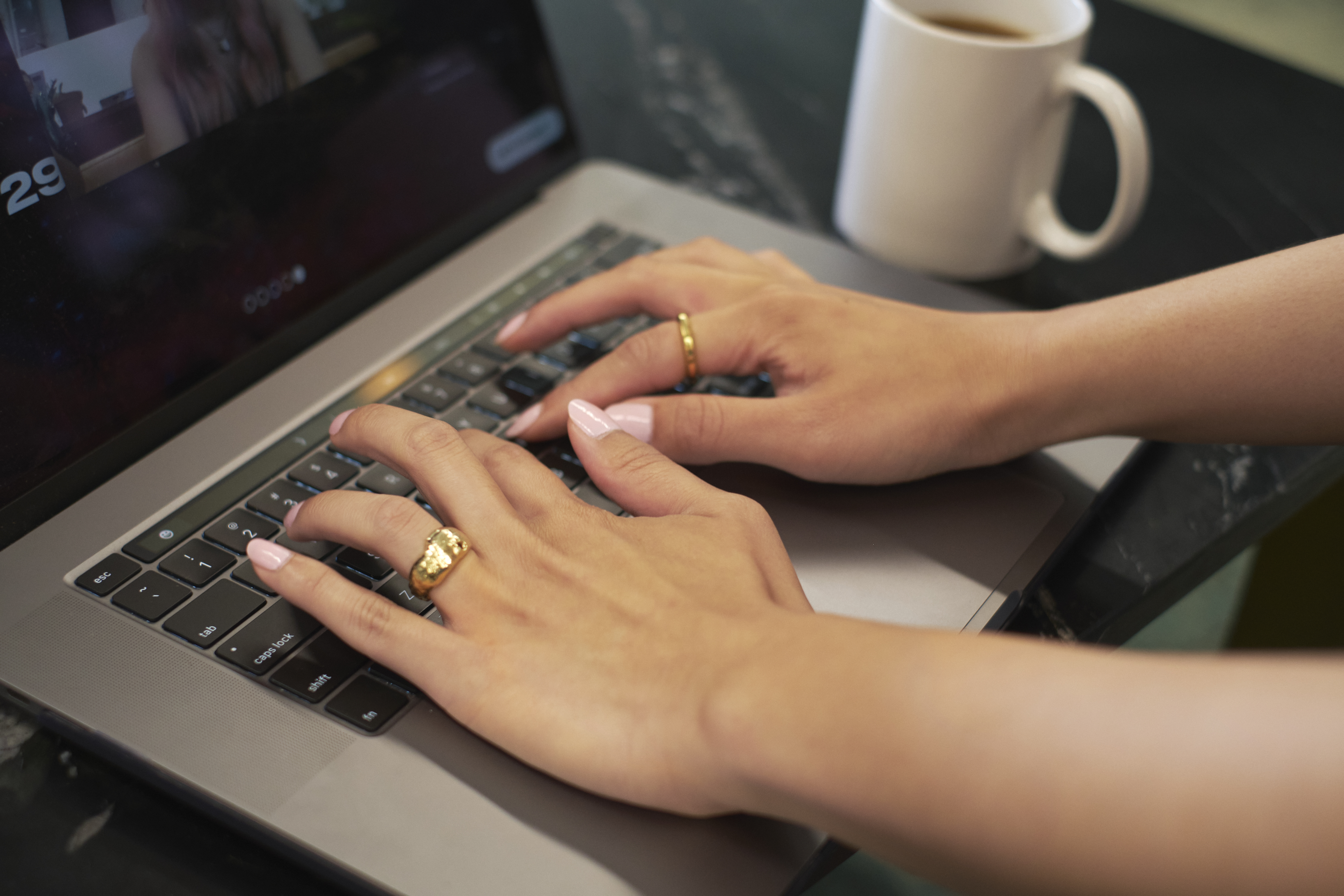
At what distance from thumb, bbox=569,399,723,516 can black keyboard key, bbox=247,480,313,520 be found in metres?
0.16

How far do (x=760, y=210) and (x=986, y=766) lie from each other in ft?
2.19

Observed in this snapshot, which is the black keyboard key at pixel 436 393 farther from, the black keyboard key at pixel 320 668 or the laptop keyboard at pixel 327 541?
the black keyboard key at pixel 320 668

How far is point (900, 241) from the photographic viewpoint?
85 cm

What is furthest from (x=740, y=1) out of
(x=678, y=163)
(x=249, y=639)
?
(x=249, y=639)

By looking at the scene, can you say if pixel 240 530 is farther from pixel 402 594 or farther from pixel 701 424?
pixel 701 424

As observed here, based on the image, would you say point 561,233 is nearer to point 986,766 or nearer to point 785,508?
point 785,508

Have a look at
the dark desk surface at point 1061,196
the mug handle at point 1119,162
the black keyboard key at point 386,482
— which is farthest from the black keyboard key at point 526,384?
the mug handle at point 1119,162

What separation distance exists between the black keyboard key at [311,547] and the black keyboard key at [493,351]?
0.19 m

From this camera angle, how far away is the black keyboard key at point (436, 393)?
643 millimetres

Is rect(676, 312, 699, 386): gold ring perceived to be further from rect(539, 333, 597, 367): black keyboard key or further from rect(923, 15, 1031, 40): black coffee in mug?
rect(923, 15, 1031, 40): black coffee in mug

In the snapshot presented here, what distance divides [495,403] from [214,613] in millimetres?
220

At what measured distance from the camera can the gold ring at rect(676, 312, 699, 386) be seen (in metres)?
0.64

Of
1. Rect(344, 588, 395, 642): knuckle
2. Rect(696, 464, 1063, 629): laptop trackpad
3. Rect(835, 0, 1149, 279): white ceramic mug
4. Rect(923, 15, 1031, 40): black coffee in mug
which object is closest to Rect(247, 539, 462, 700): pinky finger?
Rect(344, 588, 395, 642): knuckle

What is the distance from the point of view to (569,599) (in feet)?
1.55
